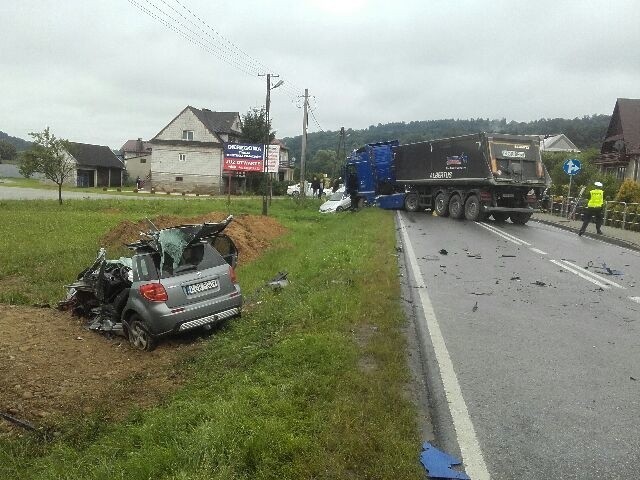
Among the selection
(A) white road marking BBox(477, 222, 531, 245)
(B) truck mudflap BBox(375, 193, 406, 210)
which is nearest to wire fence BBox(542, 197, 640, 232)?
(A) white road marking BBox(477, 222, 531, 245)

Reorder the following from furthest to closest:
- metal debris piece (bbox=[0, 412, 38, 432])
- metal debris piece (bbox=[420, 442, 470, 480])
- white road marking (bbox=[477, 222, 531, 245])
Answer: white road marking (bbox=[477, 222, 531, 245]), metal debris piece (bbox=[0, 412, 38, 432]), metal debris piece (bbox=[420, 442, 470, 480])

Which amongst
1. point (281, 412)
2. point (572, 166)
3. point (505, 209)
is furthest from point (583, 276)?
point (572, 166)

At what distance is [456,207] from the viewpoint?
22062 mm

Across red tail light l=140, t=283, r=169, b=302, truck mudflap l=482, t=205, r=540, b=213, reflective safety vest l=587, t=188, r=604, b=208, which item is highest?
reflective safety vest l=587, t=188, r=604, b=208

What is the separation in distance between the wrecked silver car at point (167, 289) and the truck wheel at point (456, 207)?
49.5 feet

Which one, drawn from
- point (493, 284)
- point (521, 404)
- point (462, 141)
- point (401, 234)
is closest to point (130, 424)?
point (521, 404)

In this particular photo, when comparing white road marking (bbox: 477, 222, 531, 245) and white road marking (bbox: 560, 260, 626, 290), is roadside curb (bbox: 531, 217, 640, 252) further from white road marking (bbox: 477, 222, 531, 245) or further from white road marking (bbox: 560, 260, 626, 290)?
white road marking (bbox: 560, 260, 626, 290)

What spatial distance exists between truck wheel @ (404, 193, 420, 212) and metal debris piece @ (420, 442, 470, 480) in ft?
74.3

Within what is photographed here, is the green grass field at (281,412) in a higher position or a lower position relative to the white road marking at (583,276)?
lower

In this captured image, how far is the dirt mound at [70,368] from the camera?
5559 mm

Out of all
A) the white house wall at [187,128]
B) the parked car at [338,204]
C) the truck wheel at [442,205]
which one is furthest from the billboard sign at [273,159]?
the white house wall at [187,128]

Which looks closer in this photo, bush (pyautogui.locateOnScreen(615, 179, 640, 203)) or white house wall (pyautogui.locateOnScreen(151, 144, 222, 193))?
bush (pyautogui.locateOnScreen(615, 179, 640, 203))

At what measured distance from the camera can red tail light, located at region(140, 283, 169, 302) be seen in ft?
23.6

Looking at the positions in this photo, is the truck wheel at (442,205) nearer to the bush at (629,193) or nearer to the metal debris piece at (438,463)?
the bush at (629,193)
